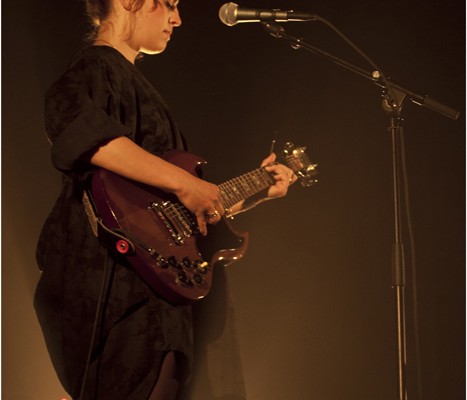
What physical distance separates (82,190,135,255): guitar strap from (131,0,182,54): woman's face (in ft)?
1.55

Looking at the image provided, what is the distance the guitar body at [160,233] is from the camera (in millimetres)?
1402

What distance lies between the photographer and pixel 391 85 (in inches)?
72.5

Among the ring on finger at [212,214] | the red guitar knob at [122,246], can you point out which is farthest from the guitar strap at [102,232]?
the ring on finger at [212,214]

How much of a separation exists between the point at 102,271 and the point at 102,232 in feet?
0.29

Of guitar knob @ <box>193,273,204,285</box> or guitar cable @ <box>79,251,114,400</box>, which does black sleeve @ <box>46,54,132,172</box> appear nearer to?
guitar cable @ <box>79,251,114,400</box>

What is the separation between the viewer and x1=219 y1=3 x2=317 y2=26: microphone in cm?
177

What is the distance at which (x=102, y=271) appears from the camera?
144 centimetres

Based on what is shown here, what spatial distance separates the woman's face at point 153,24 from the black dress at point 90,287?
20cm

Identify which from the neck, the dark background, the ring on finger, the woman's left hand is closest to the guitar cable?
the ring on finger

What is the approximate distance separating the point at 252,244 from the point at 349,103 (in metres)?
0.65

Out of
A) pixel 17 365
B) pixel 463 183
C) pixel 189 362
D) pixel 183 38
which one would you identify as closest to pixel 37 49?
pixel 183 38

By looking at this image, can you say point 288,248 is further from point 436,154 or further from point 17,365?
point 17,365

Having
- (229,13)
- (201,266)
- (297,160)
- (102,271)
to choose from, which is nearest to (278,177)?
(297,160)

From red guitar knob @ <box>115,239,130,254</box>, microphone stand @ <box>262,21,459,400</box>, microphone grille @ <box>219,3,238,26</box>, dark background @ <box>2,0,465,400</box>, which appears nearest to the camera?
red guitar knob @ <box>115,239,130,254</box>
